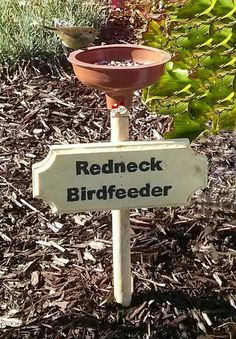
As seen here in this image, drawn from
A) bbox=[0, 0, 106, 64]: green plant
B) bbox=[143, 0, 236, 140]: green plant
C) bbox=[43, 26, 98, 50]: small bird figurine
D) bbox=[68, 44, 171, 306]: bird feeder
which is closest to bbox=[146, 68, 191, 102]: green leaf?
bbox=[143, 0, 236, 140]: green plant

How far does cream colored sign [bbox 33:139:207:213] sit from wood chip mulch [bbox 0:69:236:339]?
49 cm

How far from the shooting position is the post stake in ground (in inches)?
89.9

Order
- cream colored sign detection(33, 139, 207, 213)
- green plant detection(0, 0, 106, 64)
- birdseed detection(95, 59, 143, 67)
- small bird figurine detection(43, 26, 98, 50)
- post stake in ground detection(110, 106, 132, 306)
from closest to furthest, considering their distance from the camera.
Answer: cream colored sign detection(33, 139, 207, 213) < post stake in ground detection(110, 106, 132, 306) < birdseed detection(95, 59, 143, 67) < small bird figurine detection(43, 26, 98, 50) < green plant detection(0, 0, 106, 64)

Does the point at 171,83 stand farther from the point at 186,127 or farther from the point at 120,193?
the point at 120,193

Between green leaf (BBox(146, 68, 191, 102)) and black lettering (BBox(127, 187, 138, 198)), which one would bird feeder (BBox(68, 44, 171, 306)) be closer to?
black lettering (BBox(127, 187, 138, 198))

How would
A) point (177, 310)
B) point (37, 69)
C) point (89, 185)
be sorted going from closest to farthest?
point (89, 185) < point (177, 310) < point (37, 69)

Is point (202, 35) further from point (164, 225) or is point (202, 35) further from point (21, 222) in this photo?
point (21, 222)

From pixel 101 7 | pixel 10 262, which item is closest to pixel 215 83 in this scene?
pixel 10 262

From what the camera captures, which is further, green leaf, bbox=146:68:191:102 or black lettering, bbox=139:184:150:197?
green leaf, bbox=146:68:191:102

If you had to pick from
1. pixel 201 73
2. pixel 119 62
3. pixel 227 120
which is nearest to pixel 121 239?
pixel 119 62

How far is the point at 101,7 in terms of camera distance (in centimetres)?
529

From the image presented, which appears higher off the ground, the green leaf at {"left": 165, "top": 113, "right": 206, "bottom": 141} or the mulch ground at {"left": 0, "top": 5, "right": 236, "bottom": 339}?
the green leaf at {"left": 165, "top": 113, "right": 206, "bottom": 141}

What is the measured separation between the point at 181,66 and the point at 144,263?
0.87 meters

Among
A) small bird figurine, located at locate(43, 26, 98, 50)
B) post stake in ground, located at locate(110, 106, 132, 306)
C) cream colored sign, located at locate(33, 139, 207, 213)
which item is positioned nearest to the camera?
cream colored sign, located at locate(33, 139, 207, 213)
